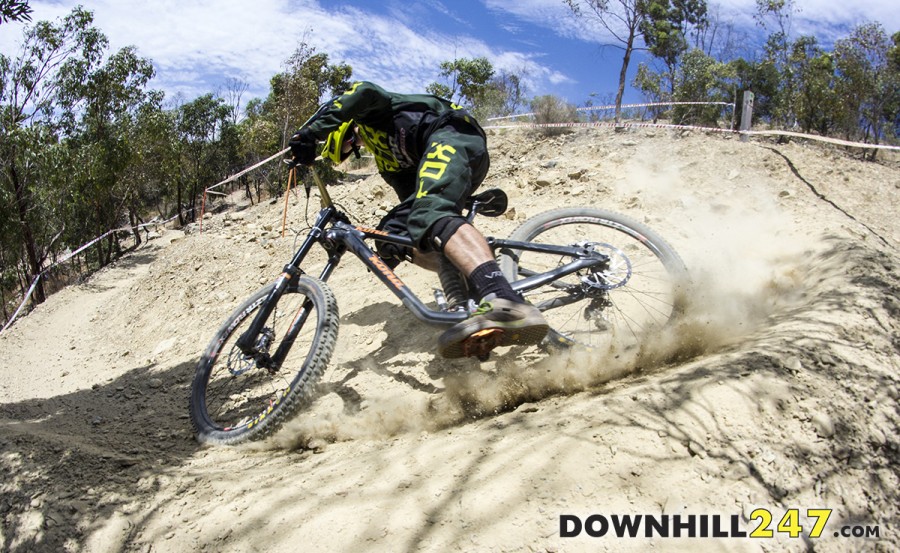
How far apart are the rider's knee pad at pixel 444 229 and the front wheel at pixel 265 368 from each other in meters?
0.73

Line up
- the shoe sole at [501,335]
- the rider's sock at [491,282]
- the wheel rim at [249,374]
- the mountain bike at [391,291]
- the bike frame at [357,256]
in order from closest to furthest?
the shoe sole at [501,335] < the rider's sock at [491,282] < the mountain bike at [391,291] < the bike frame at [357,256] < the wheel rim at [249,374]

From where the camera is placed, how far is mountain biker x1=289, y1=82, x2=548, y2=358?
2672mm

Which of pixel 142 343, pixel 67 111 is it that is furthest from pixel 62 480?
pixel 67 111

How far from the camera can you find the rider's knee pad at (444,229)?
2932mm

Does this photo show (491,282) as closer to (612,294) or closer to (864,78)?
(612,294)

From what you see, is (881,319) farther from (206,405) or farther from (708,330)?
(206,405)

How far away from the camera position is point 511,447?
224cm

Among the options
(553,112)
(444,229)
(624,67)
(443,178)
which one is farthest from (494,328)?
(624,67)

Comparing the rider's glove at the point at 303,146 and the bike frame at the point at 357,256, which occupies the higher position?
the rider's glove at the point at 303,146

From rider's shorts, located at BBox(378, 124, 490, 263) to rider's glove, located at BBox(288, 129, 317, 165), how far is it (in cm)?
62

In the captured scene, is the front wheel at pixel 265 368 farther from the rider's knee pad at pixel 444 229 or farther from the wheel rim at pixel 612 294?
the wheel rim at pixel 612 294

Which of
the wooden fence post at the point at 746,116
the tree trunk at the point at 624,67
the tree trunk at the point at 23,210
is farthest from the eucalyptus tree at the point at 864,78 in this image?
the tree trunk at the point at 23,210

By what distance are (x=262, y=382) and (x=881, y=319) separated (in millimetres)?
3793

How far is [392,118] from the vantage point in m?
3.41
